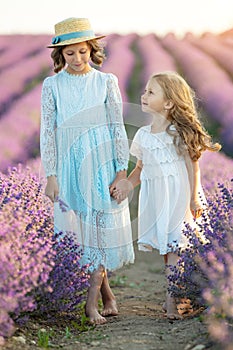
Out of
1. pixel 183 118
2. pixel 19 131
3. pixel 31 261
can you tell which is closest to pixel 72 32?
pixel 183 118

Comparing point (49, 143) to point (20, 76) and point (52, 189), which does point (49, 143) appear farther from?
point (20, 76)

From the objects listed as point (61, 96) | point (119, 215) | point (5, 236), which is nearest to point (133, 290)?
point (119, 215)

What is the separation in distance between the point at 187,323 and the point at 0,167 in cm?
324

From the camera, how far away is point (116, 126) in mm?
3246

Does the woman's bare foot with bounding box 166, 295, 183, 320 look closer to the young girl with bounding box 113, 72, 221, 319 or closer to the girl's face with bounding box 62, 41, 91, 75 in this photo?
the young girl with bounding box 113, 72, 221, 319

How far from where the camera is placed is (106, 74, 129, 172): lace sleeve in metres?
3.23

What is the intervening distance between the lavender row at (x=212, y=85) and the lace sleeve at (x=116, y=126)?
4026 mm

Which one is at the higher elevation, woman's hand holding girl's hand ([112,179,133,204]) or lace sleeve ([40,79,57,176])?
lace sleeve ([40,79,57,176])

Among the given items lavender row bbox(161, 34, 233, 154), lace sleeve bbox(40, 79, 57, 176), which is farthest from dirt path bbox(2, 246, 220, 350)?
lavender row bbox(161, 34, 233, 154)

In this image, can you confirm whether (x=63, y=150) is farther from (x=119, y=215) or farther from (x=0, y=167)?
(x=0, y=167)

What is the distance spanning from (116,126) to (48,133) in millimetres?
306

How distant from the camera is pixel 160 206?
3.24 meters

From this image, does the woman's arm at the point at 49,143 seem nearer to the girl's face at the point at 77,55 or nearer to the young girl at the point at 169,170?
the girl's face at the point at 77,55

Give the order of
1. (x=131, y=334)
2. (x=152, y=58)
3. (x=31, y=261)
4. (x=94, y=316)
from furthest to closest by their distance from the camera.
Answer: (x=152, y=58), (x=94, y=316), (x=131, y=334), (x=31, y=261)
